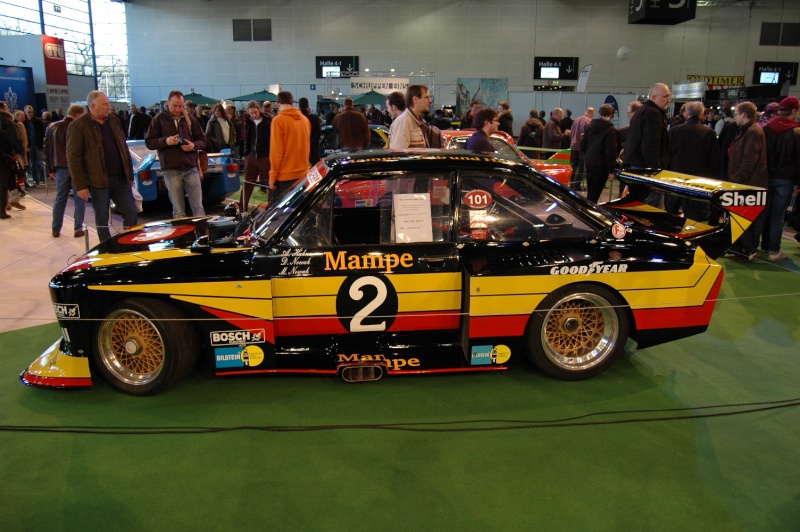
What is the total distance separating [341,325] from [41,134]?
12449 mm

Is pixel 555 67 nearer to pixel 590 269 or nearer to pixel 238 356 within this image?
pixel 590 269

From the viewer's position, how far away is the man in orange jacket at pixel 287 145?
640 centimetres

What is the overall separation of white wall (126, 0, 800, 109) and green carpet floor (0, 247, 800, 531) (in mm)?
25003

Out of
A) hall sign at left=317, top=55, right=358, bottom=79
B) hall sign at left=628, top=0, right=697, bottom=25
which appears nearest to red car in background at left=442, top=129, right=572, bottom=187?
hall sign at left=628, top=0, right=697, bottom=25

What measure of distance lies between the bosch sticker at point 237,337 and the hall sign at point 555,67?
26318 mm

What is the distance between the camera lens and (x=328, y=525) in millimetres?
2490

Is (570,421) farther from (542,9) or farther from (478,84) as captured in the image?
(542,9)

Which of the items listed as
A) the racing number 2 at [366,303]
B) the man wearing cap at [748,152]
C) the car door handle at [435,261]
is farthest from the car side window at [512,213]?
the man wearing cap at [748,152]

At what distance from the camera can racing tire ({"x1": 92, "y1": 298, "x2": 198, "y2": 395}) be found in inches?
136

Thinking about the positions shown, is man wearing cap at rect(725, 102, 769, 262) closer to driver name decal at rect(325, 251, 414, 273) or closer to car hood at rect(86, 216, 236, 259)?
driver name decal at rect(325, 251, 414, 273)

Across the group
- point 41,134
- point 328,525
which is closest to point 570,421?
point 328,525

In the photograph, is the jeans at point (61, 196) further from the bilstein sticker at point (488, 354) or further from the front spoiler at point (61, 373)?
the bilstein sticker at point (488, 354)

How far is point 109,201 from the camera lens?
6398 millimetres

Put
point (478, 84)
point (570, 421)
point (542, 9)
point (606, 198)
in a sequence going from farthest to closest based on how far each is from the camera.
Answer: point (542, 9), point (478, 84), point (606, 198), point (570, 421)
